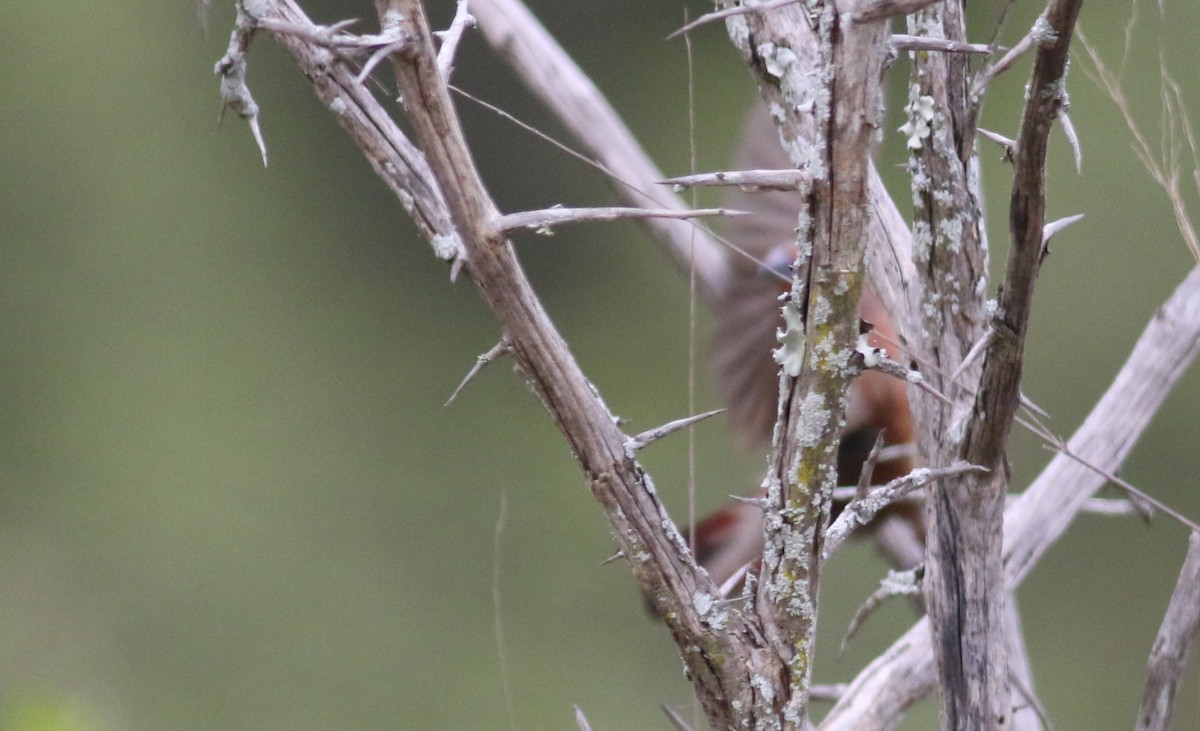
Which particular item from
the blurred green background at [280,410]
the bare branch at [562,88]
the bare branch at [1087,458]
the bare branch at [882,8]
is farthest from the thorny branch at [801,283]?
the blurred green background at [280,410]

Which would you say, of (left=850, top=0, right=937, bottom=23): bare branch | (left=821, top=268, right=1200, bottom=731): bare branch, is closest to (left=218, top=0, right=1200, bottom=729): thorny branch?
(left=850, top=0, right=937, bottom=23): bare branch

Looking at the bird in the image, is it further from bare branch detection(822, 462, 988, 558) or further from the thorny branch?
bare branch detection(822, 462, 988, 558)

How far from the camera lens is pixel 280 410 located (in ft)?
8.57

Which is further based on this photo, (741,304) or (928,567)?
(741,304)

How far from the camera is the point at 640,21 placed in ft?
7.75

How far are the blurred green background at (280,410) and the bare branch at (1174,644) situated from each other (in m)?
1.77

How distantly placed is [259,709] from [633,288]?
1.22 metres

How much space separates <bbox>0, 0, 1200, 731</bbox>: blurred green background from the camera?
97.2 inches

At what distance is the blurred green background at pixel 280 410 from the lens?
247 centimetres

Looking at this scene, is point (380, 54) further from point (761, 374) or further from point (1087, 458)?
point (761, 374)

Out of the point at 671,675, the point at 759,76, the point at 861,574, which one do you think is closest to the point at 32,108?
the point at 671,675

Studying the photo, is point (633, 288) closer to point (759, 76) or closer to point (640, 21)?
point (640, 21)

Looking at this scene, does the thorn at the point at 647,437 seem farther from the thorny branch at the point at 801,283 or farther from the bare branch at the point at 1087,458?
the bare branch at the point at 1087,458

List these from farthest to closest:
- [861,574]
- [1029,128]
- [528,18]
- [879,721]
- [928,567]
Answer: [861,574]
[528,18]
[879,721]
[928,567]
[1029,128]
